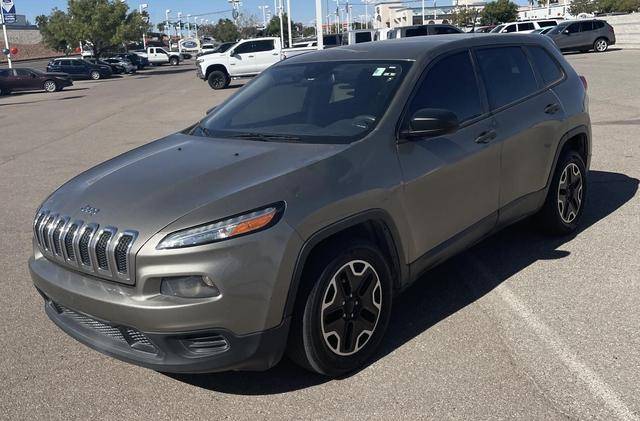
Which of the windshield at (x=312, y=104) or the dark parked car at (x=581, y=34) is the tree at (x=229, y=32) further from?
the windshield at (x=312, y=104)

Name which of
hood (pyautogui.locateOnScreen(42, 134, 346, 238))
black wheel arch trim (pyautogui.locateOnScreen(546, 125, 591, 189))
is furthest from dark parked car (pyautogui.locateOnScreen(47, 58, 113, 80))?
hood (pyautogui.locateOnScreen(42, 134, 346, 238))

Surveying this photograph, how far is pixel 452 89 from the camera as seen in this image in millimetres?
4258

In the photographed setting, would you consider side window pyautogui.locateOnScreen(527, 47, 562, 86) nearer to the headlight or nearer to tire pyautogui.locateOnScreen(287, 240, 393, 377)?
tire pyautogui.locateOnScreen(287, 240, 393, 377)

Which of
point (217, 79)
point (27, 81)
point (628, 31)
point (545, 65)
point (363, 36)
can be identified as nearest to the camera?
point (545, 65)

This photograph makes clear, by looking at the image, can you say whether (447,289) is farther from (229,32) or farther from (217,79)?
(229,32)

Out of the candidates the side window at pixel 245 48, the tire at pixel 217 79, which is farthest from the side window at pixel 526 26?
the tire at pixel 217 79

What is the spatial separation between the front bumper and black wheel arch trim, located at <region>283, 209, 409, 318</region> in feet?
0.61

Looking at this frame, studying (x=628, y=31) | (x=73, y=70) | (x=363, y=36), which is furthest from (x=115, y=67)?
(x=628, y=31)

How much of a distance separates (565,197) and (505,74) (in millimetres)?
1288

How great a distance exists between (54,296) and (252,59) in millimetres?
26059

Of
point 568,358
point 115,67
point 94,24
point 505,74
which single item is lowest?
point 568,358

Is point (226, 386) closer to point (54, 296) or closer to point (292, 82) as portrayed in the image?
point (54, 296)

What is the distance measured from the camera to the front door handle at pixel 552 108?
5.05 metres

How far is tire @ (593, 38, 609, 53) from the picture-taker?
117ft
